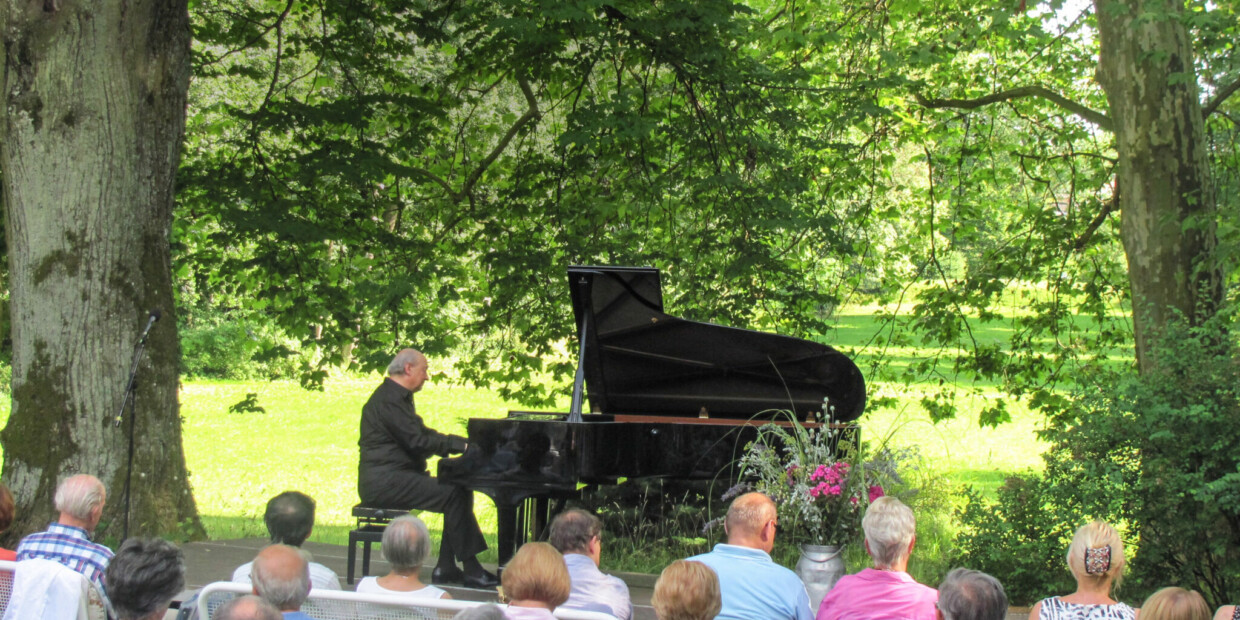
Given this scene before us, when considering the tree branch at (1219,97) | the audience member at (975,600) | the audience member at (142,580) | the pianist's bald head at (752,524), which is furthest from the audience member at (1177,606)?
the tree branch at (1219,97)

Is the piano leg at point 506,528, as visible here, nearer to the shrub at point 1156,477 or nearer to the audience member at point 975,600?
the shrub at point 1156,477

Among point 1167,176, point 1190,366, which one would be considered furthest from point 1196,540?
point 1167,176

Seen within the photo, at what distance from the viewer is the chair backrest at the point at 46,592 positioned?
132 inches

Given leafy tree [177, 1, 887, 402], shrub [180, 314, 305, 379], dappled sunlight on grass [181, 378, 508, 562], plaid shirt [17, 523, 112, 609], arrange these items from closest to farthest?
plaid shirt [17, 523, 112, 609]
leafy tree [177, 1, 887, 402]
dappled sunlight on grass [181, 378, 508, 562]
shrub [180, 314, 305, 379]

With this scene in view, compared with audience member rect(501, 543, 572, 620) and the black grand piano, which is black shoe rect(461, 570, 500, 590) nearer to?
the black grand piano

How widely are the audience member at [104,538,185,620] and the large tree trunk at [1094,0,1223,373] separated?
23.0ft

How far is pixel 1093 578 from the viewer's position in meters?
3.42

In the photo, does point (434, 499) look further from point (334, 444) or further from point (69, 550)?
point (334, 444)

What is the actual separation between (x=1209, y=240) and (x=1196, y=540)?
2758mm

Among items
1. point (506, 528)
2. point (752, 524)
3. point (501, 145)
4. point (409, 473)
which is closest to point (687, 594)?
point (752, 524)

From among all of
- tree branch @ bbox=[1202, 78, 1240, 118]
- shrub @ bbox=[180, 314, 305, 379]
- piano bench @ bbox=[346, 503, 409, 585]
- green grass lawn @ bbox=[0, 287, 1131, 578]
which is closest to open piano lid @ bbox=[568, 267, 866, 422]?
green grass lawn @ bbox=[0, 287, 1131, 578]

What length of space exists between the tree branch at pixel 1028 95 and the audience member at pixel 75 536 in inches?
349

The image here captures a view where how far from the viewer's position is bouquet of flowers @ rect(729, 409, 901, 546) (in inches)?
188

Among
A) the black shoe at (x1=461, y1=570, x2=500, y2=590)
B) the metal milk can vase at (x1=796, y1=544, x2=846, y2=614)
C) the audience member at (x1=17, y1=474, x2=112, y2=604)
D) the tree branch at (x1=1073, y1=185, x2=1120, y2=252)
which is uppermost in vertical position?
the tree branch at (x1=1073, y1=185, x2=1120, y2=252)
